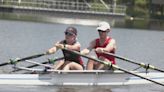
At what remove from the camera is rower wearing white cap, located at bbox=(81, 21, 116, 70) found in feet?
55.5

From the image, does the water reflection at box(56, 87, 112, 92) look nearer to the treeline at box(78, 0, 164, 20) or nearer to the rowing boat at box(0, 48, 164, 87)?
the rowing boat at box(0, 48, 164, 87)

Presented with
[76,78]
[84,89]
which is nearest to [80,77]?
[76,78]

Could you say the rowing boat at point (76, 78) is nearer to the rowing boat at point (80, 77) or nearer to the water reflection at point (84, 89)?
the rowing boat at point (80, 77)

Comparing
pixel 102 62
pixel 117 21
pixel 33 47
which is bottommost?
pixel 117 21

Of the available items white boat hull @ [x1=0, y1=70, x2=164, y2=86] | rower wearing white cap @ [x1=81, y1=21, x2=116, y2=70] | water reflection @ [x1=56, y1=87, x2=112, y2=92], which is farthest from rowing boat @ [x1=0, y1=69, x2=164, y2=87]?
rower wearing white cap @ [x1=81, y1=21, x2=116, y2=70]

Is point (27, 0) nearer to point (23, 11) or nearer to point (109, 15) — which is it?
point (23, 11)

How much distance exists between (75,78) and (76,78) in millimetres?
31

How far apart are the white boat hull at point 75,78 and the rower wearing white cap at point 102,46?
1.40 ft

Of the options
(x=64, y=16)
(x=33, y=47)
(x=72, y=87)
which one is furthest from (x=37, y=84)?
(x=64, y=16)

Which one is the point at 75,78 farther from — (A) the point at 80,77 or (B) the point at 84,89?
(B) the point at 84,89

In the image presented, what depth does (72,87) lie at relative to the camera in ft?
Answer: 55.9

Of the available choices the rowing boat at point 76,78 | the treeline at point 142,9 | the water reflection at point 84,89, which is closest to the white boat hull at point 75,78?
the rowing boat at point 76,78

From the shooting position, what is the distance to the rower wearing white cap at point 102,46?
16922 millimetres

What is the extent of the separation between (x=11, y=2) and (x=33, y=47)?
205 ft
